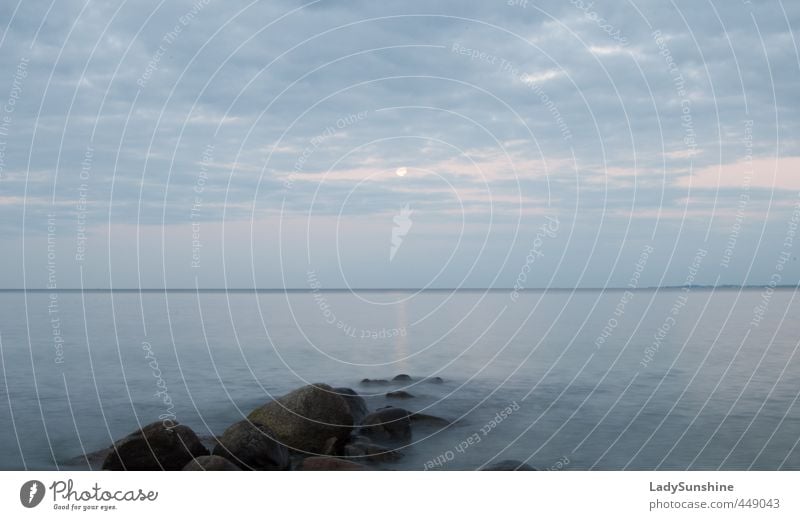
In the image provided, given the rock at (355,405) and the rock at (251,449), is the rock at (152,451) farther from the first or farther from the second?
the rock at (355,405)

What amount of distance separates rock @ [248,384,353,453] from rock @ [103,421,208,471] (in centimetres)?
221

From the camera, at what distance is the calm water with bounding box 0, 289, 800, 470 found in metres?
18.3

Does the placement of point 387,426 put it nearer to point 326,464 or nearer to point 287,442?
point 287,442

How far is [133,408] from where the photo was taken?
23.3m

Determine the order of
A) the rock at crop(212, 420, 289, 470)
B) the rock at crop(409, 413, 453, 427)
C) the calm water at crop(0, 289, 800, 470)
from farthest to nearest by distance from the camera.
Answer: the rock at crop(409, 413, 453, 427) < the calm water at crop(0, 289, 800, 470) < the rock at crop(212, 420, 289, 470)

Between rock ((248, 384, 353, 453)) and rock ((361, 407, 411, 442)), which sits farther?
rock ((361, 407, 411, 442))

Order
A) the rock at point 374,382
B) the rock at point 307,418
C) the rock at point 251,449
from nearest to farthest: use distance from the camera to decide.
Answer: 1. the rock at point 251,449
2. the rock at point 307,418
3. the rock at point 374,382

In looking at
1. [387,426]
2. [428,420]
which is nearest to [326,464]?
[387,426]

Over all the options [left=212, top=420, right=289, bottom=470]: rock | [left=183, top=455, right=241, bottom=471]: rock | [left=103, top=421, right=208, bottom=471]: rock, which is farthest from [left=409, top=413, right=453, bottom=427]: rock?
[left=183, top=455, right=241, bottom=471]: rock

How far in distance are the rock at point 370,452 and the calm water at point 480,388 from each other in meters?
0.55

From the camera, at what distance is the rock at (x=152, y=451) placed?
1313 centimetres

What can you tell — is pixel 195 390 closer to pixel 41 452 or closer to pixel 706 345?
pixel 41 452

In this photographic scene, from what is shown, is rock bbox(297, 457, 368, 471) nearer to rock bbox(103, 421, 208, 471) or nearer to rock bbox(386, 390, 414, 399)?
rock bbox(103, 421, 208, 471)

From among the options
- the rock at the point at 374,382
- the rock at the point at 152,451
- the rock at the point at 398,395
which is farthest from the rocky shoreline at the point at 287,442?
the rock at the point at 374,382
